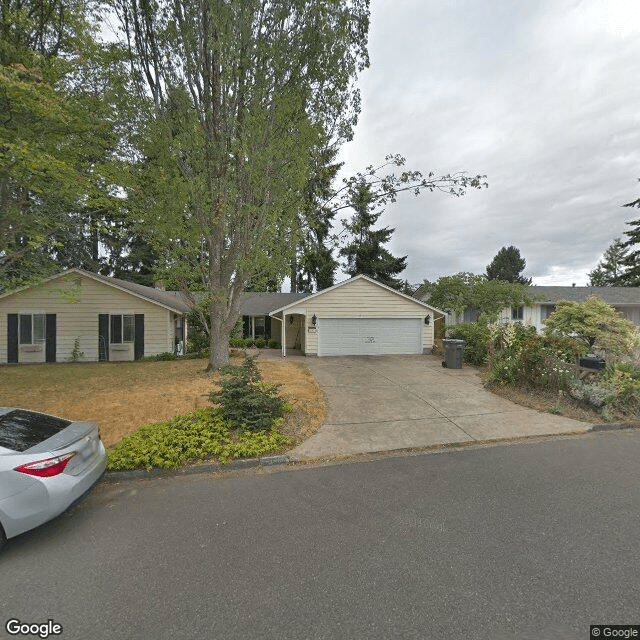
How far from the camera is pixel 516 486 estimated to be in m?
4.04

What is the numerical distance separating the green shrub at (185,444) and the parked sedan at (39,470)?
105 cm

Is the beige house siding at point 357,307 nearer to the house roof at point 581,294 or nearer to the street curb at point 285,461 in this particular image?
the house roof at point 581,294

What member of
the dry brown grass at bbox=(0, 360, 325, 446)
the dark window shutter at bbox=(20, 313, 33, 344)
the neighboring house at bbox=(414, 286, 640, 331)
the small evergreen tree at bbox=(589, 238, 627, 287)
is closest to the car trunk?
the dry brown grass at bbox=(0, 360, 325, 446)

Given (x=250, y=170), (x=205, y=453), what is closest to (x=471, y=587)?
(x=205, y=453)

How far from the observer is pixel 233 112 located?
8.87 m

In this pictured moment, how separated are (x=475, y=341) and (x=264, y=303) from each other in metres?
15.6

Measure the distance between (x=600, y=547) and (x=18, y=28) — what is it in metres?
14.4

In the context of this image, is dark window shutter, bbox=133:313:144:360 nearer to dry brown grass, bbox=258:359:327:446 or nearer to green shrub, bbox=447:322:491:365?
dry brown grass, bbox=258:359:327:446

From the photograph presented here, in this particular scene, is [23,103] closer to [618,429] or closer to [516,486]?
[516,486]

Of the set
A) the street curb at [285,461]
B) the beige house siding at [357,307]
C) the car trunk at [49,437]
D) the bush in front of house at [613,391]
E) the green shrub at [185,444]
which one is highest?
the beige house siding at [357,307]

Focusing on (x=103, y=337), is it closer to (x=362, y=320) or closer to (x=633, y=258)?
(x=362, y=320)

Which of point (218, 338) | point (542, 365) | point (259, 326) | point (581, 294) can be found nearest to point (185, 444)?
point (218, 338)

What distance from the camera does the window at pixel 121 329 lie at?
602 inches

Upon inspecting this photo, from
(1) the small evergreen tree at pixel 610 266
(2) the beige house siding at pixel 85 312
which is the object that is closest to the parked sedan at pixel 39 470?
(2) the beige house siding at pixel 85 312
